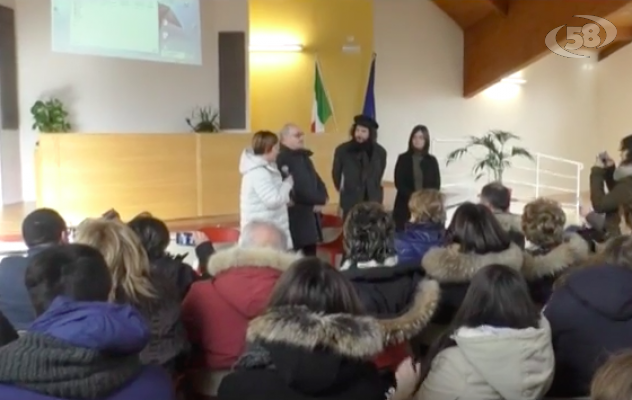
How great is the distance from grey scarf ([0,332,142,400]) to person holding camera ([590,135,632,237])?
3.08 m

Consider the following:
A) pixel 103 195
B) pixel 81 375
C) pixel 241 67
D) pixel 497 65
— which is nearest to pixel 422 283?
pixel 81 375

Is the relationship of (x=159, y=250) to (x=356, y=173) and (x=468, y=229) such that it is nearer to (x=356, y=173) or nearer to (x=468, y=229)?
(x=468, y=229)

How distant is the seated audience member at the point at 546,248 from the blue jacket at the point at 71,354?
Result: 1916 millimetres

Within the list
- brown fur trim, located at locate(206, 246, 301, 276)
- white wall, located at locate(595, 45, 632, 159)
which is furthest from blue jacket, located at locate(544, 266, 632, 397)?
white wall, located at locate(595, 45, 632, 159)

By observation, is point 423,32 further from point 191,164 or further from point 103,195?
point 103,195

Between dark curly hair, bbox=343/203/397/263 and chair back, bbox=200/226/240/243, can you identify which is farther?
chair back, bbox=200/226/240/243

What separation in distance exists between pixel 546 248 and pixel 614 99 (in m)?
10.8

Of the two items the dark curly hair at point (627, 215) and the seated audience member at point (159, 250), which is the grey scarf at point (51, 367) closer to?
the seated audience member at point (159, 250)

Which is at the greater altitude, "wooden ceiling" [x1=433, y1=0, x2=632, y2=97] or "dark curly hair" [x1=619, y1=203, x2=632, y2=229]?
"wooden ceiling" [x1=433, y1=0, x2=632, y2=97]

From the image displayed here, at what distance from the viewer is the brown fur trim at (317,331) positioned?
173cm

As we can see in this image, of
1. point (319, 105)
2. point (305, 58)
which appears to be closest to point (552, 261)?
point (319, 105)

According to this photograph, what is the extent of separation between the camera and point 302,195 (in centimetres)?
488

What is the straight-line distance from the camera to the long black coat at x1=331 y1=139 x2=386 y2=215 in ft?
17.9

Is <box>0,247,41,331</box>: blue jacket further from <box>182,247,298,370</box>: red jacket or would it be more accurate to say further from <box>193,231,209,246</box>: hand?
<box>193,231,209,246</box>: hand
